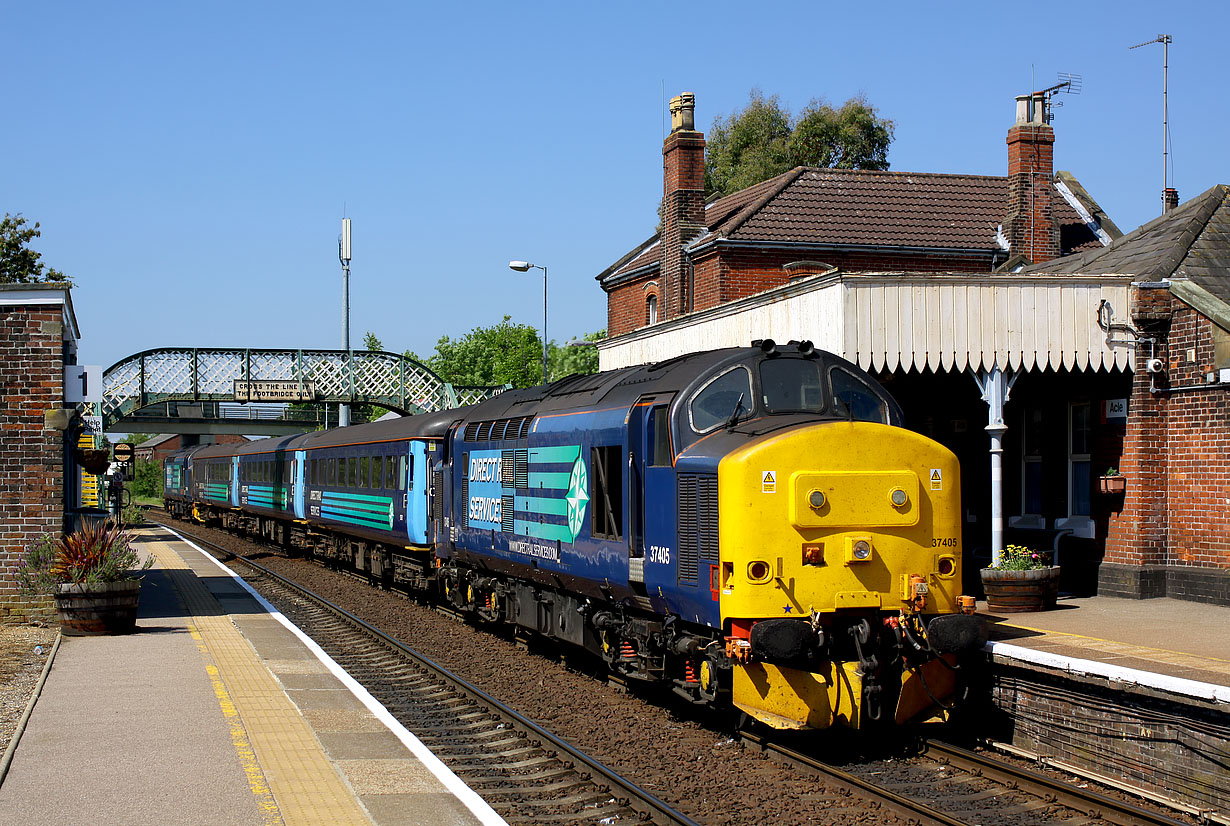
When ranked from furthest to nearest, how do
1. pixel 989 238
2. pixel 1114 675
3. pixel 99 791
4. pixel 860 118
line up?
pixel 860 118, pixel 989 238, pixel 1114 675, pixel 99 791

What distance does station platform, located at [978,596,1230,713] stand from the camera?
341 inches

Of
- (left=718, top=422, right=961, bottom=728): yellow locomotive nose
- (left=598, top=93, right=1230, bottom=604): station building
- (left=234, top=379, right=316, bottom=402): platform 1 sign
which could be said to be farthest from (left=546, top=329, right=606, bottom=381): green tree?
(left=718, top=422, right=961, bottom=728): yellow locomotive nose

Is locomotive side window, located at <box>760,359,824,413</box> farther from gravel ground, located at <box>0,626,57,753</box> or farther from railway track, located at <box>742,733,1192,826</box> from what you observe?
gravel ground, located at <box>0,626,57,753</box>

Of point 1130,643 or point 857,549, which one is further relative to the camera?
point 1130,643

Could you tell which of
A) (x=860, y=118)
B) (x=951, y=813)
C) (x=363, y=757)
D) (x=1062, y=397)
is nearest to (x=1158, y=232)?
(x=1062, y=397)

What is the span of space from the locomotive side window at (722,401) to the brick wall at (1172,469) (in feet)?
24.4

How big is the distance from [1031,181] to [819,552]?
19.6 m

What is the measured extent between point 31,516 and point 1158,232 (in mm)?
16133

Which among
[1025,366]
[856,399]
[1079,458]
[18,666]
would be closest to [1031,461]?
[1079,458]

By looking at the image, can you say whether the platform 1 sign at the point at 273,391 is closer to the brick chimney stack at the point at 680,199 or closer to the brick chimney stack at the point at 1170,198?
the brick chimney stack at the point at 680,199

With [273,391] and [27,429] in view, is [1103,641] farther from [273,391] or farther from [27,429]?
[273,391]

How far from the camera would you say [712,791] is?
28.1 feet

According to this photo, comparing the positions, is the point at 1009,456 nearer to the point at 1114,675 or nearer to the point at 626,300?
the point at 1114,675

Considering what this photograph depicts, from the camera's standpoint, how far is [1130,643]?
11070mm
